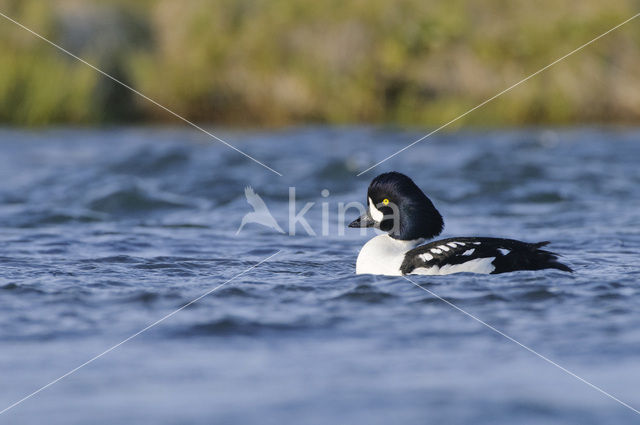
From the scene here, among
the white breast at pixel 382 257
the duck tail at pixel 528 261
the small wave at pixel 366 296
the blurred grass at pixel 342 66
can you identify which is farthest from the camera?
the blurred grass at pixel 342 66

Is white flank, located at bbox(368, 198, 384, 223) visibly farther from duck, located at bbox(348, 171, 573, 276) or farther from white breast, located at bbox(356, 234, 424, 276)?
white breast, located at bbox(356, 234, 424, 276)

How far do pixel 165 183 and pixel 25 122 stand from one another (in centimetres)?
855

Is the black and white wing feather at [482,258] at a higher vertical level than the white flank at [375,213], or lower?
lower

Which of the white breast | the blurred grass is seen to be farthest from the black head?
the blurred grass

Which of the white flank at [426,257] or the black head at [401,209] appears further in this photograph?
the black head at [401,209]

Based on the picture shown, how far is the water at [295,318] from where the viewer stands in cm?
491

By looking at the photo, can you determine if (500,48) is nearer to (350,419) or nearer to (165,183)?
(165,183)

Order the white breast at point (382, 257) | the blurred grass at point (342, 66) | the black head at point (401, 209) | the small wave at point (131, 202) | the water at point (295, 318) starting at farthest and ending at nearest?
the blurred grass at point (342, 66) → the small wave at point (131, 202) → the black head at point (401, 209) → the white breast at point (382, 257) → the water at point (295, 318)

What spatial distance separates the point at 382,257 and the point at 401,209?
50cm

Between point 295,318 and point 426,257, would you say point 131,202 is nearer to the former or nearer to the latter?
point 426,257

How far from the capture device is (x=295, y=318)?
21.5ft

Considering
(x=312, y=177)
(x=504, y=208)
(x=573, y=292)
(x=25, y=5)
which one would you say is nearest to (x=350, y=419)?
(x=573, y=292)

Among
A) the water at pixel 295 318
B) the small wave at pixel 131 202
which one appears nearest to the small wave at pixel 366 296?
the water at pixel 295 318

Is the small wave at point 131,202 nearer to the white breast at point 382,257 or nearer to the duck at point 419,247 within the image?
the duck at point 419,247
